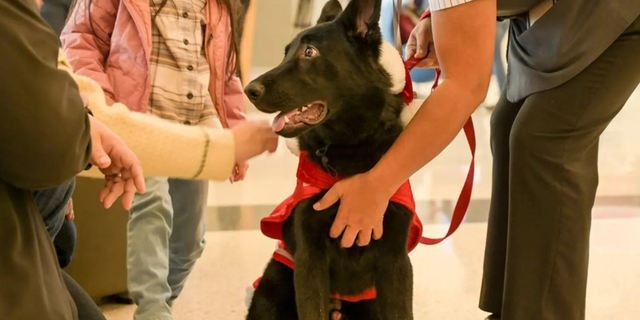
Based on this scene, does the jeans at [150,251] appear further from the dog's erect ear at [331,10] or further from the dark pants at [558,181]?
the dark pants at [558,181]

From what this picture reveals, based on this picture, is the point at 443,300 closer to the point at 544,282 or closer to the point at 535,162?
the point at 544,282

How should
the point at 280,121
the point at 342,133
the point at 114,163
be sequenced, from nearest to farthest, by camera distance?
1. the point at 114,163
2. the point at 280,121
3. the point at 342,133

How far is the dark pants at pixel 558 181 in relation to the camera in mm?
1197

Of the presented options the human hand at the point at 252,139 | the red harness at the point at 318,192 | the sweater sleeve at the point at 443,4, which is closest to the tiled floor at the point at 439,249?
the red harness at the point at 318,192

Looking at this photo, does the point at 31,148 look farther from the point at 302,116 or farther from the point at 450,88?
the point at 450,88

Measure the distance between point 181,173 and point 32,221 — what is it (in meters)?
0.29

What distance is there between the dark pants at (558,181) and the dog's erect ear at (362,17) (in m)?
0.39

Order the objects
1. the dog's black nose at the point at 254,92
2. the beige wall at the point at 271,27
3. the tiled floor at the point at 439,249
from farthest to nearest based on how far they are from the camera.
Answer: the beige wall at the point at 271,27, the tiled floor at the point at 439,249, the dog's black nose at the point at 254,92

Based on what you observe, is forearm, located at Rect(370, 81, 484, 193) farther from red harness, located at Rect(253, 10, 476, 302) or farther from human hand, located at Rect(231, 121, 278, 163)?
human hand, located at Rect(231, 121, 278, 163)

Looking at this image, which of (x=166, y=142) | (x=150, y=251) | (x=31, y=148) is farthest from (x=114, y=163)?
(x=150, y=251)

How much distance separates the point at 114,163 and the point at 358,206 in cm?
47

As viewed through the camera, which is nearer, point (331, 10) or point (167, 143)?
point (167, 143)

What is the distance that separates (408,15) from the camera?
436 cm

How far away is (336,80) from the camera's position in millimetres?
1173
